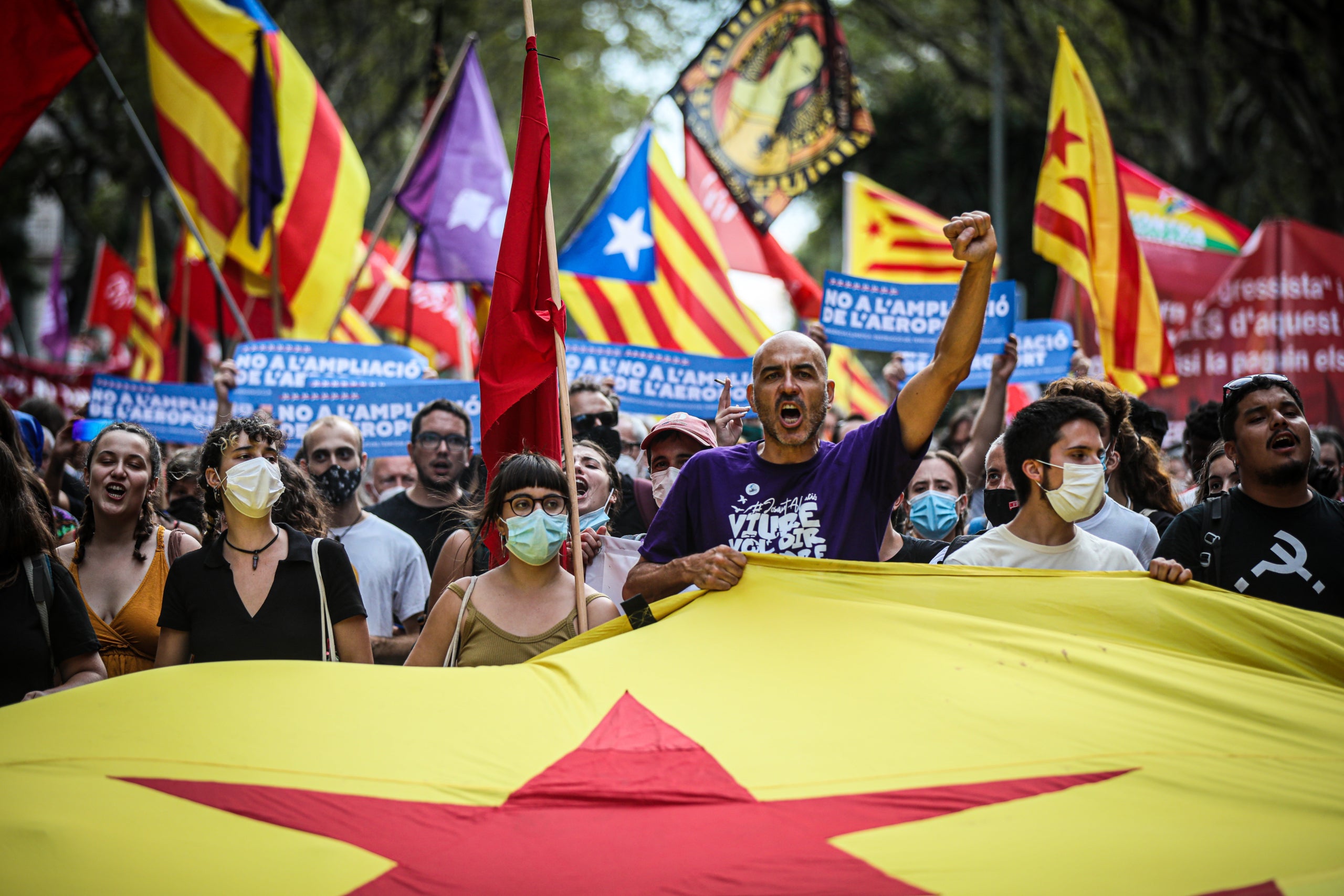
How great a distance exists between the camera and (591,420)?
20.7ft

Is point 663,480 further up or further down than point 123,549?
further up

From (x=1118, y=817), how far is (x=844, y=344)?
5.21 metres

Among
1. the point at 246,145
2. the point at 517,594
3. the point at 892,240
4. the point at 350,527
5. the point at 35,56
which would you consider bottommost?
the point at 517,594

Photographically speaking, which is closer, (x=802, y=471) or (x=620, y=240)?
(x=802, y=471)

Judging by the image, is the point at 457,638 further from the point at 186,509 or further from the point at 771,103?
the point at 771,103

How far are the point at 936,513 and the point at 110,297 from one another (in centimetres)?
1550

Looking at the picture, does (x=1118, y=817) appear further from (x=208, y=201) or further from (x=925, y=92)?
(x=925, y=92)

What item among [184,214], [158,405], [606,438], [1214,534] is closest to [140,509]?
[606,438]

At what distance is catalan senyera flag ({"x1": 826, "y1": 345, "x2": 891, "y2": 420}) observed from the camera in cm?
1035

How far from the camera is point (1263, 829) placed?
9.18ft

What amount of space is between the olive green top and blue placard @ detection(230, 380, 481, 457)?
137 inches

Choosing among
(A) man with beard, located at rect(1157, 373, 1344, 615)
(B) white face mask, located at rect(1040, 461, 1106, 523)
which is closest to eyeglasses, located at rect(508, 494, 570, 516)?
(B) white face mask, located at rect(1040, 461, 1106, 523)

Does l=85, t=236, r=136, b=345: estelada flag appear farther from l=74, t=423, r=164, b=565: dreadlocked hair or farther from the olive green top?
the olive green top

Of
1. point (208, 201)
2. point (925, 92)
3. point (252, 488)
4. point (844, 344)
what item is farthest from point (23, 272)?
point (252, 488)
